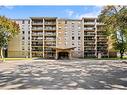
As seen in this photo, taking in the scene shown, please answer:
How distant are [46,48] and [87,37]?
5461 millimetres

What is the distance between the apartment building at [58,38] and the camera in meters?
26.1

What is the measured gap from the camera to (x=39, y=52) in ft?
86.9

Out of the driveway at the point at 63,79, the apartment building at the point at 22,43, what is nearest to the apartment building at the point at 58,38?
the apartment building at the point at 22,43

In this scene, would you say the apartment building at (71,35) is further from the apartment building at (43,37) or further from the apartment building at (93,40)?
the apartment building at (43,37)

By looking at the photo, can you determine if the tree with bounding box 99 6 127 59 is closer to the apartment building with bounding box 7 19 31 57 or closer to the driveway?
the driveway

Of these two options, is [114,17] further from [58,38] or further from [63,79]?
[58,38]

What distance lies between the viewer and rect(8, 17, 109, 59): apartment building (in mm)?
26086

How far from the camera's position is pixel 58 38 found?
27.8 meters

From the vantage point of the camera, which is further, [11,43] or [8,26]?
[11,43]

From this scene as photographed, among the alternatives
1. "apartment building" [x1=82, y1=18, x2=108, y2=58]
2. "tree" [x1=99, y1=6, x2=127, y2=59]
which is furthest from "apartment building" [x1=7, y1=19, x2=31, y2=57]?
"tree" [x1=99, y1=6, x2=127, y2=59]
